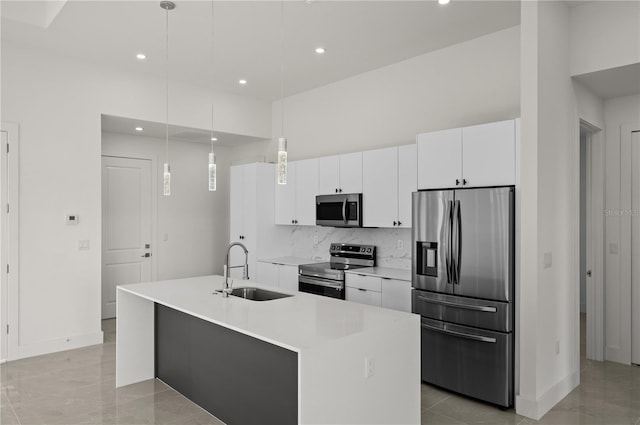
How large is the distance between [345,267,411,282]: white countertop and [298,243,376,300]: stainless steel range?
192 millimetres

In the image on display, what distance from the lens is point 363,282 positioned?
4590 millimetres

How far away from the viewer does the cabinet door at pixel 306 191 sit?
5.53 m

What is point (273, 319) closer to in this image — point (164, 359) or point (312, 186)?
point (164, 359)

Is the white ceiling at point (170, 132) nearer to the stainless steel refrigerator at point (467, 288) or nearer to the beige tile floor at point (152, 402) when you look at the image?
the beige tile floor at point (152, 402)

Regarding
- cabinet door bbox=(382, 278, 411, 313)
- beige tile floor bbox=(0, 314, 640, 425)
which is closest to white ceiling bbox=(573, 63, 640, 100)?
cabinet door bbox=(382, 278, 411, 313)

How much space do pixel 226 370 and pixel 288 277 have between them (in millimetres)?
2376

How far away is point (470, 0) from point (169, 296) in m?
3.29

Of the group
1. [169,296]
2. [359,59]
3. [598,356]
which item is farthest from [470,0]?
[598,356]

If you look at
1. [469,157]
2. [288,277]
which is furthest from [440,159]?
[288,277]

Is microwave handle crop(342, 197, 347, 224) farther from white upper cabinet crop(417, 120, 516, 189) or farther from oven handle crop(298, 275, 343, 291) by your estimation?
white upper cabinet crop(417, 120, 516, 189)

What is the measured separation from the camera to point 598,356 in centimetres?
444

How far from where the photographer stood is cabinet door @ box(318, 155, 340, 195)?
523cm

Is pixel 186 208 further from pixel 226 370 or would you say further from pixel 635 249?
pixel 635 249

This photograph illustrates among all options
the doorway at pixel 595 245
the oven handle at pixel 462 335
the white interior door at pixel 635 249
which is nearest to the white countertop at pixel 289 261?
the oven handle at pixel 462 335
